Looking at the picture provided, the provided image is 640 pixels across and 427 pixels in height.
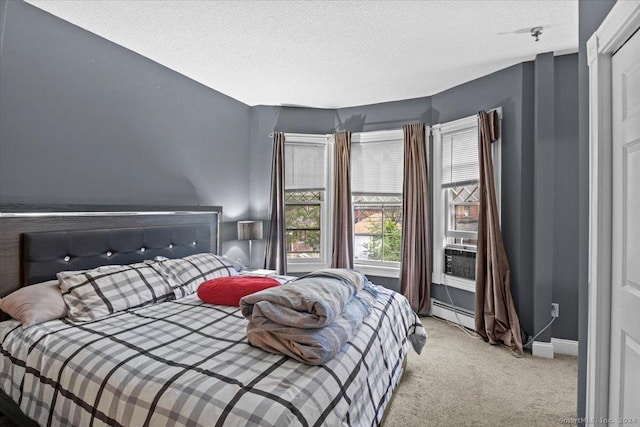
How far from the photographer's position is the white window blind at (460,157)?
3.40 m

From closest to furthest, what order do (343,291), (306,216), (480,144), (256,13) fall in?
(343,291) < (256,13) < (480,144) < (306,216)

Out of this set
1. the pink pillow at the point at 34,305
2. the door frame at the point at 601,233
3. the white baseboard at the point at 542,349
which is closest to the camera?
the door frame at the point at 601,233

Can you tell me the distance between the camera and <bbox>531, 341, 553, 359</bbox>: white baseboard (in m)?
2.85

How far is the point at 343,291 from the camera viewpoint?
1865 millimetres

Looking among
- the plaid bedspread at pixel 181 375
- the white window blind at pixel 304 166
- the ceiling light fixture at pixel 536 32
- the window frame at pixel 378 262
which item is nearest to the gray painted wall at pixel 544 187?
the ceiling light fixture at pixel 536 32

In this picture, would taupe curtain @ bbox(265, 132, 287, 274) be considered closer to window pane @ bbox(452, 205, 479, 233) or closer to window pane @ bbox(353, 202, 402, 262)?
window pane @ bbox(353, 202, 402, 262)

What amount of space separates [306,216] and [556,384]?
298cm

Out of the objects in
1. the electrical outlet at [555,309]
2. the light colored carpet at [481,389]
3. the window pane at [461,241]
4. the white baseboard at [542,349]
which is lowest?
the light colored carpet at [481,389]

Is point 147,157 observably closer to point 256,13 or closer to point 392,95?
point 256,13

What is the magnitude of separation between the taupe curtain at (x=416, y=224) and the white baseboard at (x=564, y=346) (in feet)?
4.01

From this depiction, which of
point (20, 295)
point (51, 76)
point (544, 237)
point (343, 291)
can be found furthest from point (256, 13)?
point (544, 237)

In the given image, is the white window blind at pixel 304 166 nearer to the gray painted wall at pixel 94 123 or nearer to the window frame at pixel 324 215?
the window frame at pixel 324 215

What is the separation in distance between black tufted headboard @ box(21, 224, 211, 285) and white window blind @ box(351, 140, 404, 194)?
81.8 inches

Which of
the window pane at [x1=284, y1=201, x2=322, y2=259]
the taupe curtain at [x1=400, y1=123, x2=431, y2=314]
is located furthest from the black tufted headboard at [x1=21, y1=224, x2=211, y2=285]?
the taupe curtain at [x1=400, y1=123, x2=431, y2=314]
